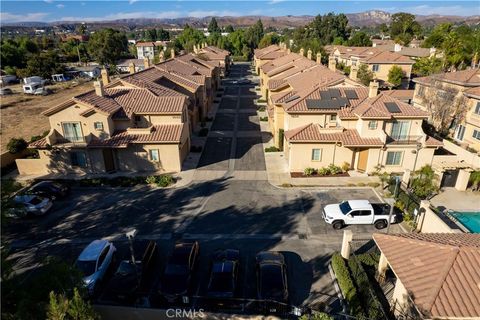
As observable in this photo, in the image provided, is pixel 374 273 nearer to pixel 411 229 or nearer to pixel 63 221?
pixel 411 229

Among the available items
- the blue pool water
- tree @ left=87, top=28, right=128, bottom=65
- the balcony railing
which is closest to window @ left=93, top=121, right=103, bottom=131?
the balcony railing

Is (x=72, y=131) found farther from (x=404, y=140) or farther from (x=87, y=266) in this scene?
(x=404, y=140)

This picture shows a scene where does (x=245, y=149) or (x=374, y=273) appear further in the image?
(x=245, y=149)

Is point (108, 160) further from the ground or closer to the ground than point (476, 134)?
closer to the ground

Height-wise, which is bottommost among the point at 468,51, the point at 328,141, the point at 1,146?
the point at 1,146

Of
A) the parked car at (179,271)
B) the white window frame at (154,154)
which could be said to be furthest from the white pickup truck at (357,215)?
the white window frame at (154,154)

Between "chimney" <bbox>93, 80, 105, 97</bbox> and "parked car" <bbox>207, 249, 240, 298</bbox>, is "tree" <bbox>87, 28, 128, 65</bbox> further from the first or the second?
"parked car" <bbox>207, 249, 240, 298</bbox>

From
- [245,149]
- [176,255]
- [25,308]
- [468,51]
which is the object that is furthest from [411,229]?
[468,51]

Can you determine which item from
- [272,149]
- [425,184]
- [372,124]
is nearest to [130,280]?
[272,149]
